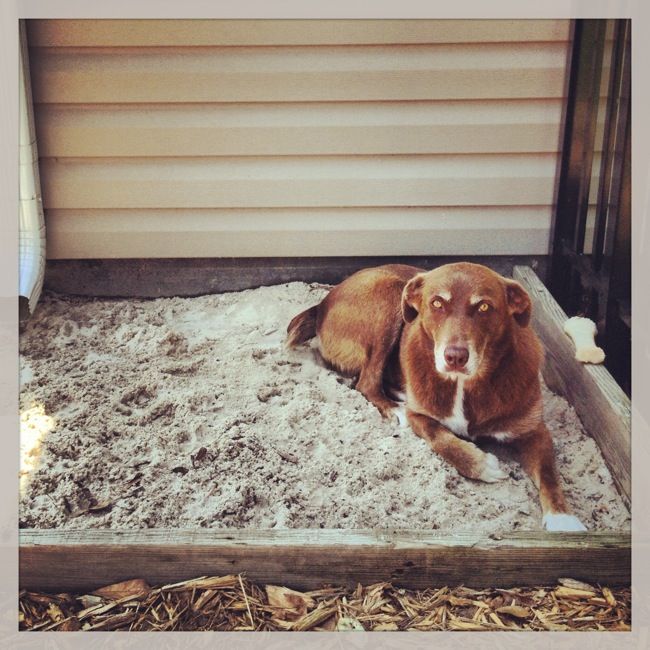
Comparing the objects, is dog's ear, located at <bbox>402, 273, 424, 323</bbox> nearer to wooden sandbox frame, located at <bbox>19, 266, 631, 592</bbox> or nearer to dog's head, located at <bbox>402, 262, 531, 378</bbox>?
dog's head, located at <bbox>402, 262, 531, 378</bbox>

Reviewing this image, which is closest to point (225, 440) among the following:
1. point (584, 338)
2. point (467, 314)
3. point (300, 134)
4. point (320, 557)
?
point (320, 557)

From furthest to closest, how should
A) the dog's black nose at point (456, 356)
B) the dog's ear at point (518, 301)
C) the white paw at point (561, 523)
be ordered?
the dog's ear at point (518, 301), the dog's black nose at point (456, 356), the white paw at point (561, 523)

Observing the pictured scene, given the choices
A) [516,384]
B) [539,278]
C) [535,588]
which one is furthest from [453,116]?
[535,588]

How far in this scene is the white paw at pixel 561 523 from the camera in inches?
83.8

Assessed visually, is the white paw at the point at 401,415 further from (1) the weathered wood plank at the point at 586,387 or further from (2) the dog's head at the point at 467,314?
(1) the weathered wood plank at the point at 586,387

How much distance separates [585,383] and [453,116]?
0.90 meters

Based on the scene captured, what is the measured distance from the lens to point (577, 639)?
1991mm

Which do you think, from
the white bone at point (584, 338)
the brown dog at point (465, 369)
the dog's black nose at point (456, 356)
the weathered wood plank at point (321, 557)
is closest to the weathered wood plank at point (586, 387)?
the white bone at point (584, 338)

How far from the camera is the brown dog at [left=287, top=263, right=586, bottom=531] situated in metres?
2.29

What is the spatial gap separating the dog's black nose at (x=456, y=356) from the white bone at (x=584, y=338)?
0.48 meters

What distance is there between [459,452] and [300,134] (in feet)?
3.68

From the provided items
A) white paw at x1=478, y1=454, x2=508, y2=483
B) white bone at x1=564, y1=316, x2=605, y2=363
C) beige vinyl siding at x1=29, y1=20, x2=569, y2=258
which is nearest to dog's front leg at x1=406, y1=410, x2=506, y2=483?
white paw at x1=478, y1=454, x2=508, y2=483

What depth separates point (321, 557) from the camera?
6.79 feet

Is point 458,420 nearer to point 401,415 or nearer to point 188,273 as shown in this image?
point 401,415
